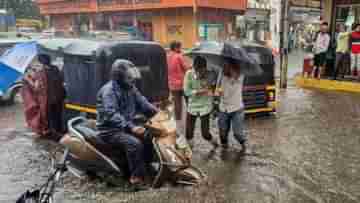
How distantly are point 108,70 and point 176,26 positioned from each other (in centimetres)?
2122

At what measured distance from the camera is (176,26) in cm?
2667

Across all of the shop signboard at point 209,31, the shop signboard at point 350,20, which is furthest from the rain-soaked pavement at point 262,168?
the shop signboard at point 209,31

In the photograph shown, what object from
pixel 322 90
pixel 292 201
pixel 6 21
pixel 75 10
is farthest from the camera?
pixel 75 10

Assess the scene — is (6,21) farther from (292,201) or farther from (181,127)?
(292,201)

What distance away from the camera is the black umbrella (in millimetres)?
5496

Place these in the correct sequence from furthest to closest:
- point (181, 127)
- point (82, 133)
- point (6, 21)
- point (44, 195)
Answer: point (6, 21), point (181, 127), point (82, 133), point (44, 195)

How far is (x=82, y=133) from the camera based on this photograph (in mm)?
4656

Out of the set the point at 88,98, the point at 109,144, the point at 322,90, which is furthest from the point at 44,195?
the point at 322,90

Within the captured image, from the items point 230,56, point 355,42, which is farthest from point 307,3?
point 230,56

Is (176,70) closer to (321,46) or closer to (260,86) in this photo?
(260,86)

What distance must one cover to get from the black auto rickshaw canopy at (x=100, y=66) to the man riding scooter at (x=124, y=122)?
1.63 meters

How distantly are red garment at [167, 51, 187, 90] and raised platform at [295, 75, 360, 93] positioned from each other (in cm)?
639

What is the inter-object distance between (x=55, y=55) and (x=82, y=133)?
2.87 meters

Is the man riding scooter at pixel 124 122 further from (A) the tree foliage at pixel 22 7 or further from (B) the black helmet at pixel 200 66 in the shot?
(A) the tree foliage at pixel 22 7
